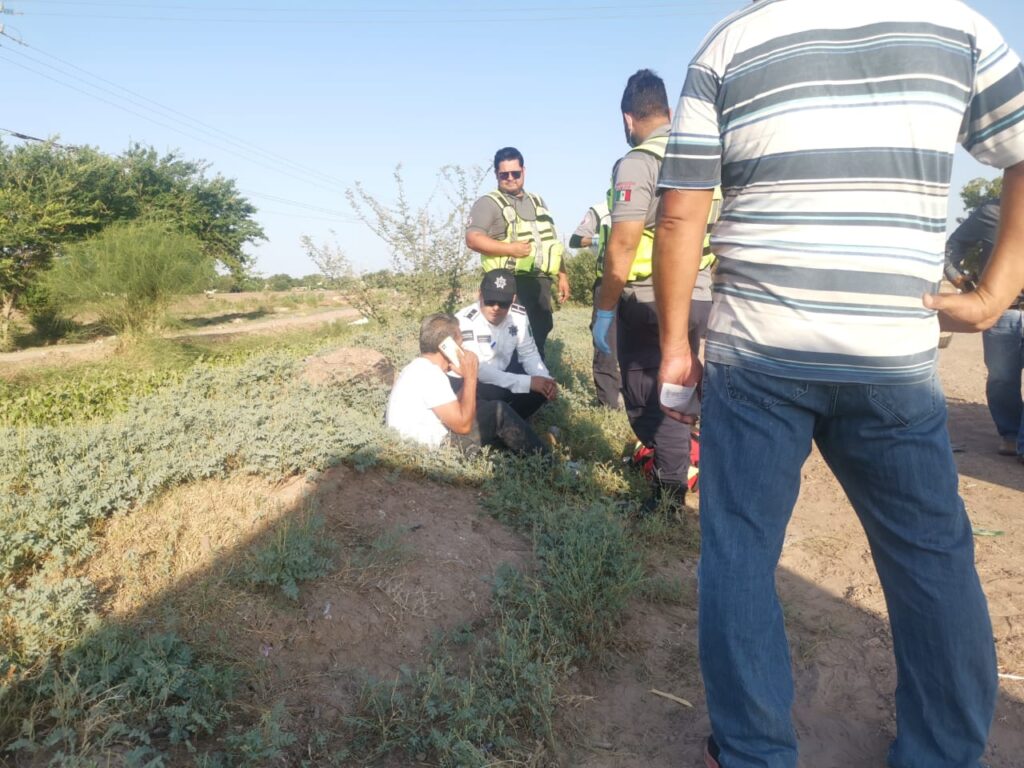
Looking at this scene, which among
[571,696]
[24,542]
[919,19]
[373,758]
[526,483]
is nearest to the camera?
[919,19]

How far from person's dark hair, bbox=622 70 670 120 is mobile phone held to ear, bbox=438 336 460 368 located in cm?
146

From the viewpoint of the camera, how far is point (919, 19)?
147 cm

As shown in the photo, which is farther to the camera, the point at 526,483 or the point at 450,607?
the point at 526,483

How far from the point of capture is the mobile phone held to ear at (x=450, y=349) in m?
3.84

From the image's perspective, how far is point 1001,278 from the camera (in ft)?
5.53

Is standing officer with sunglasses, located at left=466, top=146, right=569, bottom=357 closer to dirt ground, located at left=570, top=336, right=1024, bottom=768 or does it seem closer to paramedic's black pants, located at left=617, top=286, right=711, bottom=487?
paramedic's black pants, located at left=617, top=286, right=711, bottom=487

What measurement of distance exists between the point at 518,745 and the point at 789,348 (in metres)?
1.29

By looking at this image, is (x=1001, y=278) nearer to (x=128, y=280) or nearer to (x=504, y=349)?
(x=504, y=349)

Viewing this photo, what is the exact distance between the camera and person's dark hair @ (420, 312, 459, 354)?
12.6ft

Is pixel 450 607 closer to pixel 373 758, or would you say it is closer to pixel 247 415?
pixel 373 758

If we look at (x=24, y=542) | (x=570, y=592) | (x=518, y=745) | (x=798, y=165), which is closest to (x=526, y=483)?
(x=570, y=592)

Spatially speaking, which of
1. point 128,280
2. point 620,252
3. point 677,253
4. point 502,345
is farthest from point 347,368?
point 128,280

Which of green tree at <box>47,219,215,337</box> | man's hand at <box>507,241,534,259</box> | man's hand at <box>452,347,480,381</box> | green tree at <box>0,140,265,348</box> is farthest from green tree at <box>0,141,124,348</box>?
man's hand at <box>452,347,480,381</box>

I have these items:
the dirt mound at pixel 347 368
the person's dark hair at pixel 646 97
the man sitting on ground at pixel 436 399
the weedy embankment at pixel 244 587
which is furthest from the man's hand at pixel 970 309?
the dirt mound at pixel 347 368
